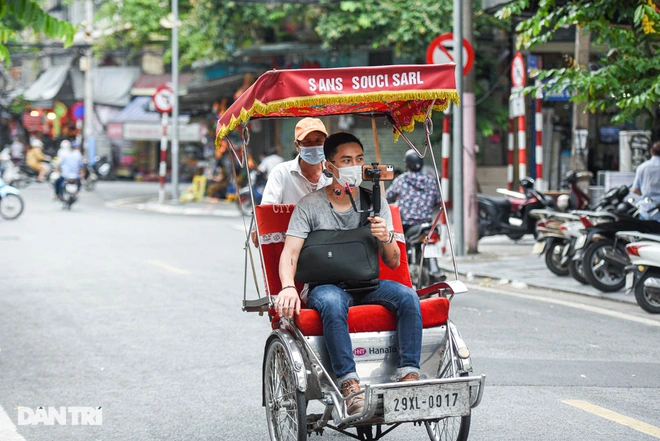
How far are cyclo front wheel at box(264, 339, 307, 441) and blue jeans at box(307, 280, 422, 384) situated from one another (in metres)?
0.23

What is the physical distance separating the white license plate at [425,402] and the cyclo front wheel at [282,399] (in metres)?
0.46

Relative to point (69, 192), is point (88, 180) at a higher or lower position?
higher

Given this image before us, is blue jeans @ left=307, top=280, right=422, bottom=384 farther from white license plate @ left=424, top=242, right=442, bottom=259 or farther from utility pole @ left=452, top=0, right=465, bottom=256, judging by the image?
utility pole @ left=452, top=0, right=465, bottom=256

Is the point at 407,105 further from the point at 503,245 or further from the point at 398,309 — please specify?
the point at 503,245

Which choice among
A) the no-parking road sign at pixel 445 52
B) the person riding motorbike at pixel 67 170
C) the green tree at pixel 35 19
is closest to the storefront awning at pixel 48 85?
the person riding motorbike at pixel 67 170

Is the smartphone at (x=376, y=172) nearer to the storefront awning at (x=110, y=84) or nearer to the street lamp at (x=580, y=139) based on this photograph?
the street lamp at (x=580, y=139)

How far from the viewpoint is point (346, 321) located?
4824 millimetres

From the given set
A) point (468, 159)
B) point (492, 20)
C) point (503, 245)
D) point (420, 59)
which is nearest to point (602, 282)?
point (468, 159)

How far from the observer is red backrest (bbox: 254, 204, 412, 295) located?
5475 millimetres

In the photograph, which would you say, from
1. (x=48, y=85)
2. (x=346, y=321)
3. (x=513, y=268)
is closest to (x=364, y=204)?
(x=346, y=321)

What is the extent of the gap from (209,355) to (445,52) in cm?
721

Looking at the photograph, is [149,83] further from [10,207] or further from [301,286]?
[301,286]

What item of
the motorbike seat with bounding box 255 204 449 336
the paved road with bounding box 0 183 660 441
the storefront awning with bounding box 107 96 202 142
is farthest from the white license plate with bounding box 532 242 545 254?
the storefront awning with bounding box 107 96 202 142

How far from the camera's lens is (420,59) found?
23984 millimetres
